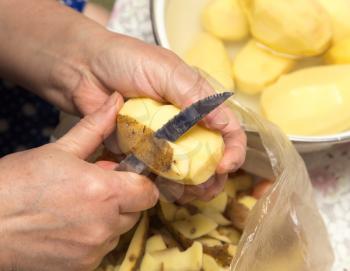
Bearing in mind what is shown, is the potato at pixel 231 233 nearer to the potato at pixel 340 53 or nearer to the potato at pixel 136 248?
the potato at pixel 136 248

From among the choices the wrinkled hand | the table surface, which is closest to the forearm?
the wrinkled hand

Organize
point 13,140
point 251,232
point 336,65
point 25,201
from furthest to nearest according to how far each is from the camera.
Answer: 1. point 13,140
2. point 336,65
3. point 251,232
4. point 25,201

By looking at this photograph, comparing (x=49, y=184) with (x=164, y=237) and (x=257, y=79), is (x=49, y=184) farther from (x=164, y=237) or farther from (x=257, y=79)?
(x=257, y=79)

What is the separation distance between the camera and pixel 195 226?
71 centimetres

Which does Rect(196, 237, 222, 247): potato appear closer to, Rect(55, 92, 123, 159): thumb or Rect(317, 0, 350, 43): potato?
Rect(55, 92, 123, 159): thumb

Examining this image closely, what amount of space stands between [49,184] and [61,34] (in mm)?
216

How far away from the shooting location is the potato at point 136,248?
67 cm

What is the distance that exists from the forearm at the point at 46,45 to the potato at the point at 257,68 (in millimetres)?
205

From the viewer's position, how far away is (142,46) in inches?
25.2

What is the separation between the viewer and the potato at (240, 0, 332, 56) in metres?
0.75

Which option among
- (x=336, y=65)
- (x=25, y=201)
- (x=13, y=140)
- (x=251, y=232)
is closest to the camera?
(x=25, y=201)

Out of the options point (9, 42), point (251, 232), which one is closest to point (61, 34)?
point (9, 42)

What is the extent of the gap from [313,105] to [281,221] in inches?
5.9

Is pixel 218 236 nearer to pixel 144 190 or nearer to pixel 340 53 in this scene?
pixel 144 190
